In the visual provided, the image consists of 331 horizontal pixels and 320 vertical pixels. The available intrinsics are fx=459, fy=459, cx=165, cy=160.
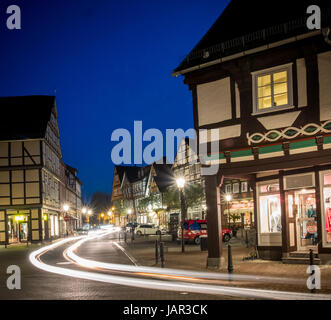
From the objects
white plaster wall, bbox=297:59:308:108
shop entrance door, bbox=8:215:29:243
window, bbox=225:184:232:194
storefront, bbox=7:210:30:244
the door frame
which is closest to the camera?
white plaster wall, bbox=297:59:308:108

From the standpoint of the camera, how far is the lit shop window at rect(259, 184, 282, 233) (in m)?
17.8

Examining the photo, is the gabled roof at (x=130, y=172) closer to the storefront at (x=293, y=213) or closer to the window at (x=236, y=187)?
the window at (x=236, y=187)

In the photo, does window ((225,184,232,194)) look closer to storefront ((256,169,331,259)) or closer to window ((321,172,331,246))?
storefront ((256,169,331,259))

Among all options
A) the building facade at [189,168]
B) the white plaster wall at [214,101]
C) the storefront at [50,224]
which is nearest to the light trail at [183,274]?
the white plaster wall at [214,101]

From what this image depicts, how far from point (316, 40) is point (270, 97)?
7.74 ft

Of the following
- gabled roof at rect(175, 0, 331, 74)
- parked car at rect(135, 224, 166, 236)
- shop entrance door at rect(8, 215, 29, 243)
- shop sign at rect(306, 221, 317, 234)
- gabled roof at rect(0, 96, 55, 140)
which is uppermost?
gabled roof at rect(0, 96, 55, 140)

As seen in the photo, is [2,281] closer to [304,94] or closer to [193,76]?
[193,76]

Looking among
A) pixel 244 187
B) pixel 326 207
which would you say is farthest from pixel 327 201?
pixel 244 187

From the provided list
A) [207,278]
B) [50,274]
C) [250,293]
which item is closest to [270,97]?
[207,278]

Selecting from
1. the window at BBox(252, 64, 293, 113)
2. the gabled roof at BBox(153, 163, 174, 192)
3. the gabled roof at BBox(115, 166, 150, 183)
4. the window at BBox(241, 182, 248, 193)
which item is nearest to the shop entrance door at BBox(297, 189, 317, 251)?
the window at BBox(252, 64, 293, 113)

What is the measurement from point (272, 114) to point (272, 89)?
867 mm

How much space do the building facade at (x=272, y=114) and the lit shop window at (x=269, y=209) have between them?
1.5 inches

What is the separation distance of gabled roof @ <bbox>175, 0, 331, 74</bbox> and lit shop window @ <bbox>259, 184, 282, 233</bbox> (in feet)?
18.5

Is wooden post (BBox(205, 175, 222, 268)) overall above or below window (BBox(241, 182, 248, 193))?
below
